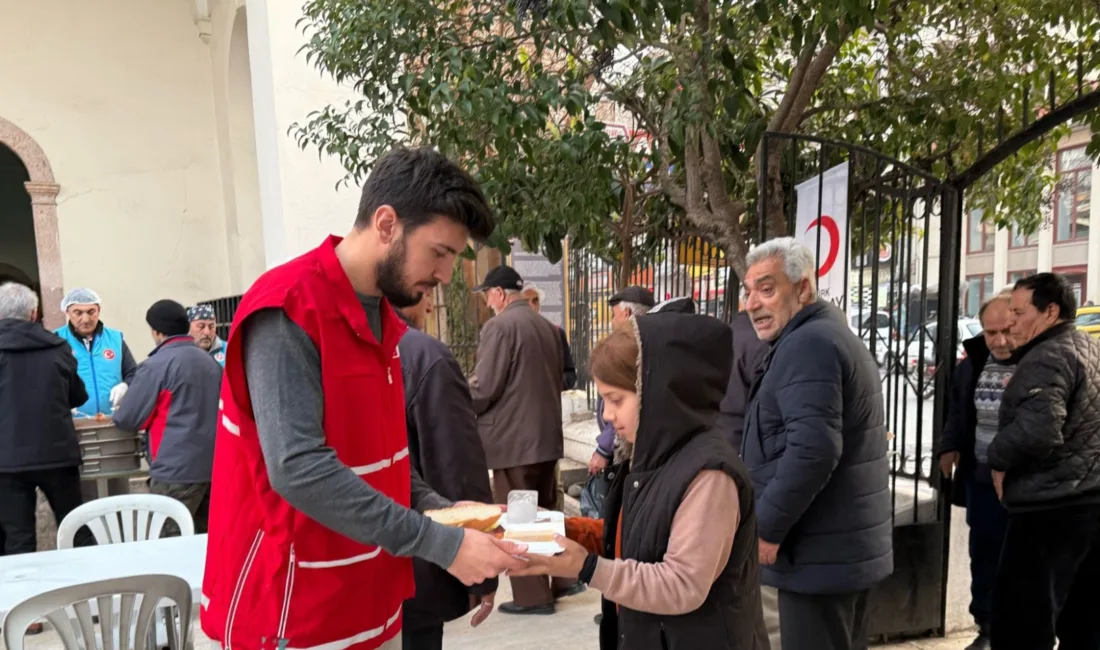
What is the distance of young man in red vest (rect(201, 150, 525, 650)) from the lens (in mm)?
1383

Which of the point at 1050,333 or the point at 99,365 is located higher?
the point at 1050,333

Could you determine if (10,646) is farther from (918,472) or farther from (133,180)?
(133,180)

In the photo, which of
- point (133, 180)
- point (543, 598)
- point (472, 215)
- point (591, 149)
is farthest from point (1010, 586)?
point (133, 180)

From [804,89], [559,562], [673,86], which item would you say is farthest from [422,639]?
[804,89]

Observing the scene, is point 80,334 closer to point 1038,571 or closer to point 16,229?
point 1038,571

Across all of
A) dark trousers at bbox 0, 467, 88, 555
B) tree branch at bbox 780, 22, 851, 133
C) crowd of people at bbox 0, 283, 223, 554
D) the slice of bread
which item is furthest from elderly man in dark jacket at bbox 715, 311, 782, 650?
dark trousers at bbox 0, 467, 88, 555

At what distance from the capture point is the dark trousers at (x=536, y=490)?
14.0ft

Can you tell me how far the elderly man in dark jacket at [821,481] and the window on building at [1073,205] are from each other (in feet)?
67.2

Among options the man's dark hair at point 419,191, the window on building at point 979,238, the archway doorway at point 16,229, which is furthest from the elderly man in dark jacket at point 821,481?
the window on building at point 979,238

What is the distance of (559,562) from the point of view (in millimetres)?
1573

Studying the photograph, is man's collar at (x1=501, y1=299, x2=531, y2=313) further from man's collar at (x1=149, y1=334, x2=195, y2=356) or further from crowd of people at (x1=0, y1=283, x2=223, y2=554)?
man's collar at (x1=149, y1=334, x2=195, y2=356)

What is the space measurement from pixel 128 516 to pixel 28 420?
4.50 feet

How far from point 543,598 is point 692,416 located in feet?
10.1

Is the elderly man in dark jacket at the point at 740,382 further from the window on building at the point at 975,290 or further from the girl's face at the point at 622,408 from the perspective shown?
the window on building at the point at 975,290
